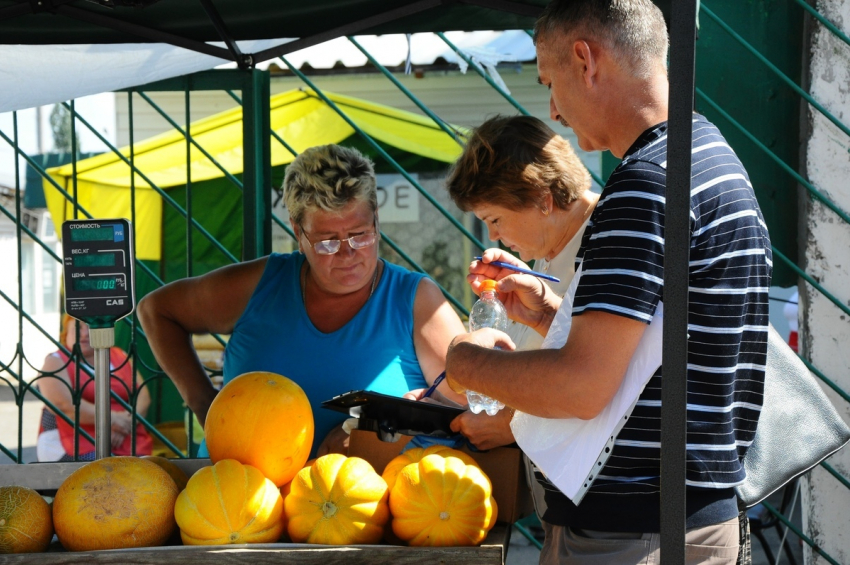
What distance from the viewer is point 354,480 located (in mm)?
1503

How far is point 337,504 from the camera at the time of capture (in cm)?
147

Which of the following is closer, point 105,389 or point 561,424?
A: point 561,424

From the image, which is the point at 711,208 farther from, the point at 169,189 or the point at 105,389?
the point at 169,189

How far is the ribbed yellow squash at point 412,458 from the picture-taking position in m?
1.58

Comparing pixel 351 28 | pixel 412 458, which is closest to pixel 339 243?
pixel 351 28

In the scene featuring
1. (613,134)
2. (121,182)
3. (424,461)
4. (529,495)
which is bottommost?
(529,495)

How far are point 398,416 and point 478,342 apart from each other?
1.02 ft

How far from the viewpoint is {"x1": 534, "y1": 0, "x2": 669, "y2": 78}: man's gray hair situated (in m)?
1.35

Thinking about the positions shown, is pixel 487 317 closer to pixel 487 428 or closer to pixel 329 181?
pixel 487 428

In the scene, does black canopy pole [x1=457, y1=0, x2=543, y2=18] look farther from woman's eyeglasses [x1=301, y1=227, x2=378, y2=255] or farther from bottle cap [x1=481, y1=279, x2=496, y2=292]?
bottle cap [x1=481, y1=279, x2=496, y2=292]

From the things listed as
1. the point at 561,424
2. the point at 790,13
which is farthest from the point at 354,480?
the point at 790,13

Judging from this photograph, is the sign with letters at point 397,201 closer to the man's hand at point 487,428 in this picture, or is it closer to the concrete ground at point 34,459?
the concrete ground at point 34,459

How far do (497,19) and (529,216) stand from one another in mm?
867

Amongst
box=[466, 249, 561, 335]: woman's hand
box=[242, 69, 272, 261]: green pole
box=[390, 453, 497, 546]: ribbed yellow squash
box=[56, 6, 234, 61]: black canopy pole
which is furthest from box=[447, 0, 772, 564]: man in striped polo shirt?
box=[242, 69, 272, 261]: green pole
